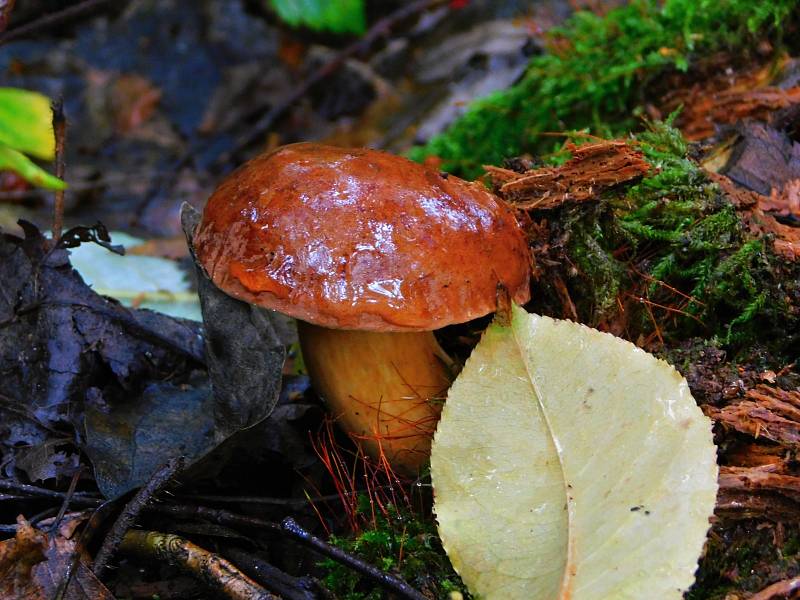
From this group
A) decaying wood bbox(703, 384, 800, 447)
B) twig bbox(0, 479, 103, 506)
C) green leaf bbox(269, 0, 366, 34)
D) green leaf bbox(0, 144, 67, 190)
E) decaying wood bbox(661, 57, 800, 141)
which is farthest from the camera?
green leaf bbox(269, 0, 366, 34)

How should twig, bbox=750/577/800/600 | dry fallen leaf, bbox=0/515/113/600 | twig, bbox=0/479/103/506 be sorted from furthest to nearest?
twig, bbox=0/479/103/506, dry fallen leaf, bbox=0/515/113/600, twig, bbox=750/577/800/600

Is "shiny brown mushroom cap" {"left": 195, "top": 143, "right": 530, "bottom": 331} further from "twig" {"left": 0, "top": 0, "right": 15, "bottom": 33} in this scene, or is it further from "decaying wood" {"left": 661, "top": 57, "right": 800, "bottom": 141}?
"decaying wood" {"left": 661, "top": 57, "right": 800, "bottom": 141}

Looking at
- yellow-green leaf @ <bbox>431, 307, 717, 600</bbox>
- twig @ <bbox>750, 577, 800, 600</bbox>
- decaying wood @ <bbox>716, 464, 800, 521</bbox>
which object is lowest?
twig @ <bbox>750, 577, 800, 600</bbox>

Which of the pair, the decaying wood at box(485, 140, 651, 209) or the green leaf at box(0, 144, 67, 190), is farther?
the decaying wood at box(485, 140, 651, 209)

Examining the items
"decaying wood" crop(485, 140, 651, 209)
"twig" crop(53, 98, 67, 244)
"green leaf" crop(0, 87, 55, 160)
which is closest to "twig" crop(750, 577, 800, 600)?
"decaying wood" crop(485, 140, 651, 209)

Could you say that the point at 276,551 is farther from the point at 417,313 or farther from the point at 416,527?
the point at 417,313
